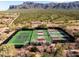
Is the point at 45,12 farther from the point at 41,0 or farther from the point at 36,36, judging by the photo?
the point at 36,36

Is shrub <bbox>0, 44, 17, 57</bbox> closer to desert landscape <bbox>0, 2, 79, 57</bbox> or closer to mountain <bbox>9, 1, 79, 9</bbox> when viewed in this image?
desert landscape <bbox>0, 2, 79, 57</bbox>

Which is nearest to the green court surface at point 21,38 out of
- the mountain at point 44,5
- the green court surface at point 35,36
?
the green court surface at point 35,36

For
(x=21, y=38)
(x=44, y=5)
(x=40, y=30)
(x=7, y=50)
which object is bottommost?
(x=7, y=50)

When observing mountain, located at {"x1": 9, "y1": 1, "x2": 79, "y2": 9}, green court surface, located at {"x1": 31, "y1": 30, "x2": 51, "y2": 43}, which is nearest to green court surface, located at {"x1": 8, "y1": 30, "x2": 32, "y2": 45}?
green court surface, located at {"x1": 31, "y1": 30, "x2": 51, "y2": 43}

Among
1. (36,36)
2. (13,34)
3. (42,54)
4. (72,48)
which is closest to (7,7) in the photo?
(13,34)

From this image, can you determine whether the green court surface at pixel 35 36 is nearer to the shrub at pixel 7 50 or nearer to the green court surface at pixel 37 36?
the green court surface at pixel 37 36

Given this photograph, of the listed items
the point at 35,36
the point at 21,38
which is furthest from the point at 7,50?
the point at 35,36

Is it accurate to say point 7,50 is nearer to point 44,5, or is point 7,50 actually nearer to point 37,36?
point 37,36

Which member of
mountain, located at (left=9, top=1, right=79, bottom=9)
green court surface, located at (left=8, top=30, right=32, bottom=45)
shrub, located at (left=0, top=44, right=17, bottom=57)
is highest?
mountain, located at (left=9, top=1, right=79, bottom=9)
